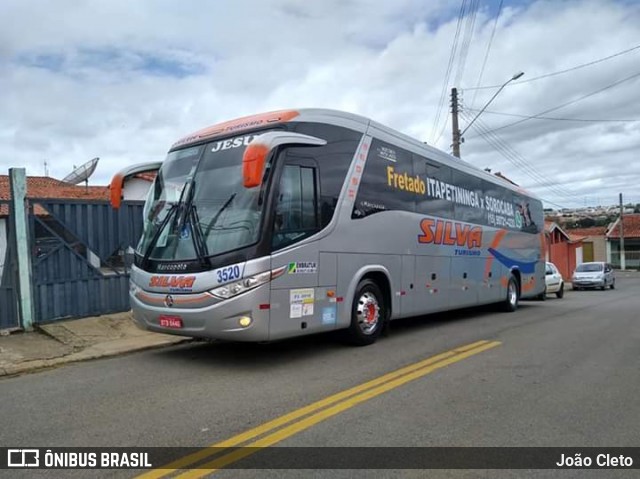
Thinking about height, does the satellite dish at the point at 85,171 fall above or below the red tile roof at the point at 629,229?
above

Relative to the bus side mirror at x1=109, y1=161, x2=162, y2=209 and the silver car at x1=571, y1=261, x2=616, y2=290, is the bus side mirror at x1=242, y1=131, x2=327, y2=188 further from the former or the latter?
the silver car at x1=571, y1=261, x2=616, y2=290

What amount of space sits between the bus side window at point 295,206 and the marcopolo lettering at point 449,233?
3.41 metres

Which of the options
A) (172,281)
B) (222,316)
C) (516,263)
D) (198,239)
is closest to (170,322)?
(172,281)

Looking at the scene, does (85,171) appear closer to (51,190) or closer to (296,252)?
(51,190)

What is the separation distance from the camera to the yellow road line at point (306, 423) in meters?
3.96

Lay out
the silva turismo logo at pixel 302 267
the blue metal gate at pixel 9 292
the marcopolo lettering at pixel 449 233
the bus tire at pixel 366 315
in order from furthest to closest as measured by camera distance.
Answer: the marcopolo lettering at pixel 449 233 < the blue metal gate at pixel 9 292 < the bus tire at pixel 366 315 < the silva turismo logo at pixel 302 267

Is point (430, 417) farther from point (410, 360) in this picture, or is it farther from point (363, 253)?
point (363, 253)

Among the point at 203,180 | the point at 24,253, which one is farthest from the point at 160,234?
the point at 24,253

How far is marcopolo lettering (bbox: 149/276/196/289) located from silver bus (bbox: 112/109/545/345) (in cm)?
1

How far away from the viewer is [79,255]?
9.88 meters

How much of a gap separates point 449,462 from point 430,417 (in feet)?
3.31

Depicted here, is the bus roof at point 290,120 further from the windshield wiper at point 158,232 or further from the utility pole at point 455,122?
the utility pole at point 455,122

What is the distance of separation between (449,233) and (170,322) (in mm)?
6630

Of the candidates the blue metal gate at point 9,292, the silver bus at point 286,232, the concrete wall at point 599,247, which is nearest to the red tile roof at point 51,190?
the blue metal gate at point 9,292
